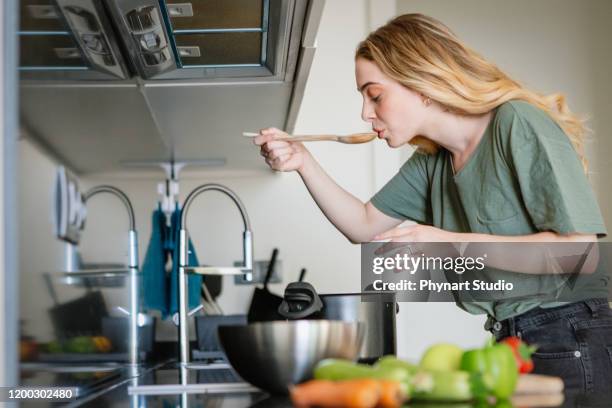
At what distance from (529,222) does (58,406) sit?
2.76 ft

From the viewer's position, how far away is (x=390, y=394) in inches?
23.1

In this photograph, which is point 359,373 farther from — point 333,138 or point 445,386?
point 333,138

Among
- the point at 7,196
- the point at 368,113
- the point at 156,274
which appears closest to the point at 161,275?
the point at 156,274

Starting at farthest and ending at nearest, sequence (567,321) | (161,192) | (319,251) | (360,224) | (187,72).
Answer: (319,251) → (161,192) → (360,224) → (187,72) → (567,321)

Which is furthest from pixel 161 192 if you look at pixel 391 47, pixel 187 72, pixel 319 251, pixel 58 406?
pixel 58 406

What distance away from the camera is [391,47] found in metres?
1.49

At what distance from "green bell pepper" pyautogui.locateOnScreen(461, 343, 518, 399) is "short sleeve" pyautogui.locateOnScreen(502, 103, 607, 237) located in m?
0.60

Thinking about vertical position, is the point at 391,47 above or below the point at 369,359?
above

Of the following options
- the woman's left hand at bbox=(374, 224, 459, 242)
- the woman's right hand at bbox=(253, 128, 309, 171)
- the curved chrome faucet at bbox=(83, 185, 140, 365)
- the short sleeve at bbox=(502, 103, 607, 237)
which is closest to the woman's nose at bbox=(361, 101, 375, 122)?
the woman's right hand at bbox=(253, 128, 309, 171)

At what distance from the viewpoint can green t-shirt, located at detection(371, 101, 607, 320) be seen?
1.25 m

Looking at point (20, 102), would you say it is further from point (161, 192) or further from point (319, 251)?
point (319, 251)

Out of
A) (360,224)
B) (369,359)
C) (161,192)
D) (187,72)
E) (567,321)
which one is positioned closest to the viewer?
(567,321)

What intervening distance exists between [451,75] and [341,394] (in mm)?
956

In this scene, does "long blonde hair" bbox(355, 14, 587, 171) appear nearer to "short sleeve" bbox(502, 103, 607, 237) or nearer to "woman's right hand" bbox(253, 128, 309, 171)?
"short sleeve" bbox(502, 103, 607, 237)
